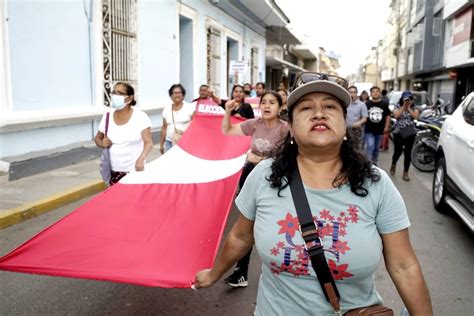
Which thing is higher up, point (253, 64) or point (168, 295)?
point (253, 64)

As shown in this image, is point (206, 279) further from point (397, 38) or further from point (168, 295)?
point (397, 38)

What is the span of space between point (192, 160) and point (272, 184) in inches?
164

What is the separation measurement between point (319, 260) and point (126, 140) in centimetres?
386

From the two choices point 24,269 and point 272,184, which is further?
point 24,269

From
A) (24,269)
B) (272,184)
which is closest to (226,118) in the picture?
(24,269)

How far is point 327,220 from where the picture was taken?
181 cm

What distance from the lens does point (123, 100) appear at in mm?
5297

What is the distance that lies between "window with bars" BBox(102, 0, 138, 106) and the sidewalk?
2.77 meters

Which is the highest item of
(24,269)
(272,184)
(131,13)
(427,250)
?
(131,13)

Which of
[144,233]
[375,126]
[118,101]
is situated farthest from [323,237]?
[375,126]

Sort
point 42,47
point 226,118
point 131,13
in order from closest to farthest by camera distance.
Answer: point 226,118 < point 42,47 < point 131,13

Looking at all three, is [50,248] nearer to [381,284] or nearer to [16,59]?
[381,284]

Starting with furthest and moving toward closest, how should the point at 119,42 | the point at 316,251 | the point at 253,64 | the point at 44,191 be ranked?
the point at 253,64
the point at 119,42
the point at 44,191
the point at 316,251

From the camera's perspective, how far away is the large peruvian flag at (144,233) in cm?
309
